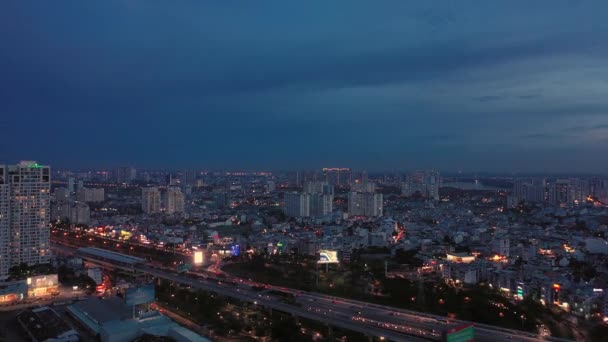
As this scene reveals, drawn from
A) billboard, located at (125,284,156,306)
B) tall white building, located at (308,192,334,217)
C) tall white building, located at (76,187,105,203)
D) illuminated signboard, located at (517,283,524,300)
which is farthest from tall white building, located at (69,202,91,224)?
illuminated signboard, located at (517,283,524,300)

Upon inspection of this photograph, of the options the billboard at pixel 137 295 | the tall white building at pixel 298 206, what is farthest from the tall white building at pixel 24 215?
the tall white building at pixel 298 206

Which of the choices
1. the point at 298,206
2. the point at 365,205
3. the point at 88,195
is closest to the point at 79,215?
the point at 88,195

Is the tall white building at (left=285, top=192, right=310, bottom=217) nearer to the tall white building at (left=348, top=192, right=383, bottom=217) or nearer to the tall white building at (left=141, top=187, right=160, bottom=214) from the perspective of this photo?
the tall white building at (left=348, top=192, right=383, bottom=217)

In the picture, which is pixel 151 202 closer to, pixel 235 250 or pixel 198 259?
pixel 235 250

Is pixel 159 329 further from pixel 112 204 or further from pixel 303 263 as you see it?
pixel 112 204

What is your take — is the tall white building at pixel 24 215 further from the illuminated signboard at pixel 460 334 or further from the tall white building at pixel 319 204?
the tall white building at pixel 319 204

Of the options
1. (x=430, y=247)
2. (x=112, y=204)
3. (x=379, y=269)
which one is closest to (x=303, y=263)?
(x=379, y=269)
